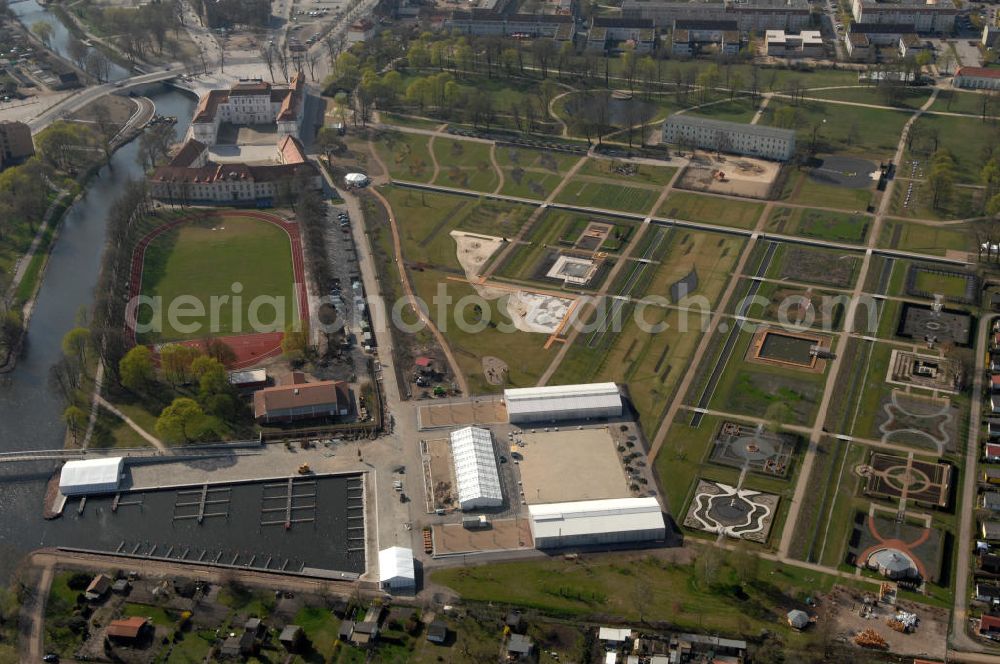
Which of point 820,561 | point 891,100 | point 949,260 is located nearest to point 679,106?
point 891,100

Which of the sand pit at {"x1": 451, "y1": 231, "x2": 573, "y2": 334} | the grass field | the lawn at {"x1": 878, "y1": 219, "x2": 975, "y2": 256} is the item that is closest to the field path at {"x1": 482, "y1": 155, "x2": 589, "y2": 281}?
the sand pit at {"x1": 451, "y1": 231, "x2": 573, "y2": 334}

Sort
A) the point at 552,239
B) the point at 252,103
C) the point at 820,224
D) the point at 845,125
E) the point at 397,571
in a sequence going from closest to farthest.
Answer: the point at 397,571 < the point at 552,239 < the point at 820,224 < the point at 845,125 < the point at 252,103

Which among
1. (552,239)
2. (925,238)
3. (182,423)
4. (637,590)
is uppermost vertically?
(925,238)

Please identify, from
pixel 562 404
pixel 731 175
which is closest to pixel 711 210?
pixel 731 175

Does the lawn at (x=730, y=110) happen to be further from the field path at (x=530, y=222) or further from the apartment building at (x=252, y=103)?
the apartment building at (x=252, y=103)

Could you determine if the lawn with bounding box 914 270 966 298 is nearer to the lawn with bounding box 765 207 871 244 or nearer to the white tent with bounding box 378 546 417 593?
the lawn with bounding box 765 207 871 244

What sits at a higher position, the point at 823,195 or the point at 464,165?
the point at 464,165

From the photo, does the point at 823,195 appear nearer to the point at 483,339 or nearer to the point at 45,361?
the point at 483,339

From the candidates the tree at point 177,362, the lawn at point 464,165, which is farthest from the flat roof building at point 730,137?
the tree at point 177,362
